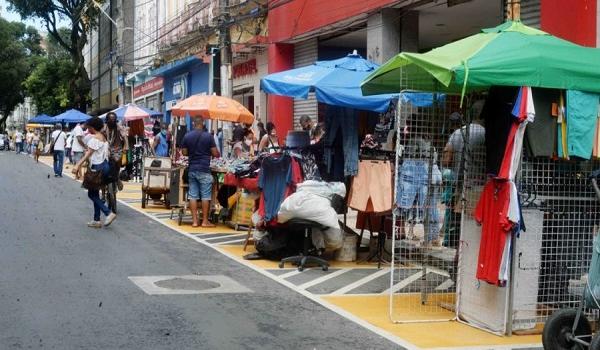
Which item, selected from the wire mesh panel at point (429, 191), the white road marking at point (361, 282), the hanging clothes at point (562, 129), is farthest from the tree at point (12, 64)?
the hanging clothes at point (562, 129)

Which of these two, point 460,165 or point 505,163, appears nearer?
point 505,163

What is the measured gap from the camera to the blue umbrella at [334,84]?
9.94 m

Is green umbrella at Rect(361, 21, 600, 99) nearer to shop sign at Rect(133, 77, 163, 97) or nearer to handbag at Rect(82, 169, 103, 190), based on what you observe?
handbag at Rect(82, 169, 103, 190)

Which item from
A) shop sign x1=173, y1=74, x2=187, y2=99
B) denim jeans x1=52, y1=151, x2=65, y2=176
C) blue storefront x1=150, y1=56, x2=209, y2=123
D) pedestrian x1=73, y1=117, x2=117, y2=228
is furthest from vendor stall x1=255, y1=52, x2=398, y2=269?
shop sign x1=173, y1=74, x2=187, y2=99

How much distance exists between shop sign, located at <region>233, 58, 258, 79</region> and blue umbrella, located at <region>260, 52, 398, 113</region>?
545 inches

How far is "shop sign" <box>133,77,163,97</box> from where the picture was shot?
135 ft

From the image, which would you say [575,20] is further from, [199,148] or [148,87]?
[148,87]

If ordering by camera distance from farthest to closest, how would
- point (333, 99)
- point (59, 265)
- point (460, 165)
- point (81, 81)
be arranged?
point (81, 81) → point (333, 99) → point (59, 265) → point (460, 165)

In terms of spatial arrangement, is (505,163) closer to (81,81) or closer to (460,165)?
(460,165)

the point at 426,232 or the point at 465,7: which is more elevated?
the point at 465,7

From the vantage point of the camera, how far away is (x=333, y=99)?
32.4ft

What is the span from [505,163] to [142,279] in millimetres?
4366

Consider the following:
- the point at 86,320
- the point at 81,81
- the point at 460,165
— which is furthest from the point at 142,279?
the point at 81,81

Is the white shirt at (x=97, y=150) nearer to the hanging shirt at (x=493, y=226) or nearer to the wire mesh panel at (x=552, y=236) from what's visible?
the hanging shirt at (x=493, y=226)
